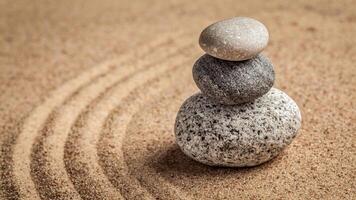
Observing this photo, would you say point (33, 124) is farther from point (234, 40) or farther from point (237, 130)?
point (234, 40)

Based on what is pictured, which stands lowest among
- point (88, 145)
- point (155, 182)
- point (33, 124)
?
point (155, 182)

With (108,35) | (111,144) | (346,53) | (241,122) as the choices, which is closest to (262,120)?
(241,122)

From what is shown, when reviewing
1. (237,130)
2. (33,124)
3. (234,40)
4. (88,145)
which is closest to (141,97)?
(88,145)

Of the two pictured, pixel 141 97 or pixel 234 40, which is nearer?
pixel 234 40

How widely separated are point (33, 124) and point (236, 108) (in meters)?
1.80

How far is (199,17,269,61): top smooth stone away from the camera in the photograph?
10.8 feet

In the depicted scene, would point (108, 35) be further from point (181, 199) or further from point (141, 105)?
point (181, 199)

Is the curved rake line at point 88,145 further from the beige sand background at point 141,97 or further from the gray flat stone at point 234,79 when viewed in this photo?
the gray flat stone at point 234,79

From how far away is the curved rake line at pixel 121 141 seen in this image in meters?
3.48

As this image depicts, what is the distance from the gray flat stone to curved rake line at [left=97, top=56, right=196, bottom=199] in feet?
2.35

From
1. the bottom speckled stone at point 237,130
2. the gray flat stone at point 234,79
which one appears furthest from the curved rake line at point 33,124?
the gray flat stone at point 234,79

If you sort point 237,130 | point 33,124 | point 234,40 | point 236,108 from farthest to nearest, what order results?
point 33,124 < point 236,108 < point 237,130 < point 234,40

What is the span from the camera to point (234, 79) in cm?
338

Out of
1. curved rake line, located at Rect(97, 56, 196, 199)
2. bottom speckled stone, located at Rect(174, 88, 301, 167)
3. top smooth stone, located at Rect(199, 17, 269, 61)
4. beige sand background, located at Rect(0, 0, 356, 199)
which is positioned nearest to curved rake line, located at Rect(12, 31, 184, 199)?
beige sand background, located at Rect(0, 0, 356, 199)
